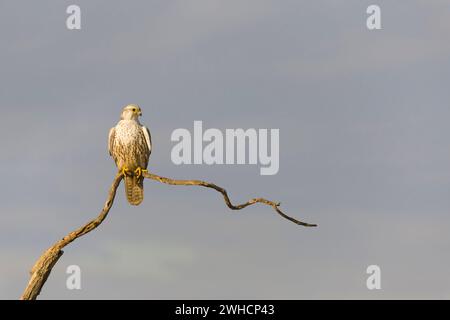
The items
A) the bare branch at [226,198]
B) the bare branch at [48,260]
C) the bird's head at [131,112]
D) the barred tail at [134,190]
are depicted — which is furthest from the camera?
the bird's head at [131,112]

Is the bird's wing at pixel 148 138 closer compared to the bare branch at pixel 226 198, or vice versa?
the bare branch at pixel 226 198

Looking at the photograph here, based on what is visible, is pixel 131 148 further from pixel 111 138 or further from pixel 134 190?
pixel 134 190

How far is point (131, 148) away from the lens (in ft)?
51.2

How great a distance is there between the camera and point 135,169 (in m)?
15.6

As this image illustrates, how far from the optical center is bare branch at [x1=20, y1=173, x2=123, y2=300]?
12578 millimetres

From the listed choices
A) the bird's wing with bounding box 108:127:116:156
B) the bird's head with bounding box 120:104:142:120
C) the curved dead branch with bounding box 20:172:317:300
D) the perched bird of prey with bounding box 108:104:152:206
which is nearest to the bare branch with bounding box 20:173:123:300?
the curved dead branch with bounding box 20:172:317:300

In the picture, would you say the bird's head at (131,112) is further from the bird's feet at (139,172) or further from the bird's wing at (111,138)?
the bird's feet at (139,172)

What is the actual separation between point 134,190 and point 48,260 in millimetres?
3114

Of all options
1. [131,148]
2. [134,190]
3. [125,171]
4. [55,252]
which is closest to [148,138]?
[131,148]

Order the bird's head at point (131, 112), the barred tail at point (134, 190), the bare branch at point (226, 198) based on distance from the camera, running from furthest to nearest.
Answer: the bird's head at point (131, 112) → the barred tail at point (134, 190) → the bare branch at point (226, 198)

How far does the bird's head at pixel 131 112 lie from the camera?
1566 cm

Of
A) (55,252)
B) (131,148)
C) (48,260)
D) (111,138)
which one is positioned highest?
(111,138)

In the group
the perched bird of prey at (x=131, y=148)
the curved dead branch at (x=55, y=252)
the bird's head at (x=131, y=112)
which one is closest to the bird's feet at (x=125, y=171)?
the perched bird of prey at (x=131, y=148)
